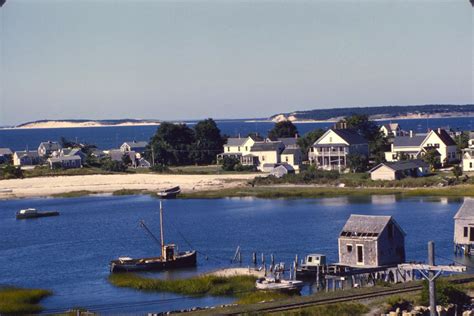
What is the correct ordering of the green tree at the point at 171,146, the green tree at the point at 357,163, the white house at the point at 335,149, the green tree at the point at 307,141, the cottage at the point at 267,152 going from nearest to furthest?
1. the green tree at the point at 357,163
2. the white house at the point at 335,149
3. the cottage at the point at 267,152
4. the green tree at the point at 307,141
5. the green tree at the point at 171,146

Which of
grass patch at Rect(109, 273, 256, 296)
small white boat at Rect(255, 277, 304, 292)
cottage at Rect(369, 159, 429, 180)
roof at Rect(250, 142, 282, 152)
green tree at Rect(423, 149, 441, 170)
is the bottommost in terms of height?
grass patch at Rect(109, 273, 256, 296)

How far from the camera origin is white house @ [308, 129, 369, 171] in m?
87.9

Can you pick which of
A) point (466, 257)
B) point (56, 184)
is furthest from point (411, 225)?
point (56, 184)

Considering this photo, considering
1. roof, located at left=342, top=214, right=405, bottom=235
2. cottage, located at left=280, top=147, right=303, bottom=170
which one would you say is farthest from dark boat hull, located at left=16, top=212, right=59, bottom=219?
roof, located at left=342, top=214, right=405, bottom=235

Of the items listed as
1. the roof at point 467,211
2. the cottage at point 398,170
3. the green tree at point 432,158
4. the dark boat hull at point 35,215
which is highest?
the green tree at point 432,158

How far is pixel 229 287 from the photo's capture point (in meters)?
37.9

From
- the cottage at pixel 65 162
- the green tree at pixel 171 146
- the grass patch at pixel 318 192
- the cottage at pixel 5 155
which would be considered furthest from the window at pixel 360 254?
the cottage at pixel 5 155

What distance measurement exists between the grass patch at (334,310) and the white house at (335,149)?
56404mm

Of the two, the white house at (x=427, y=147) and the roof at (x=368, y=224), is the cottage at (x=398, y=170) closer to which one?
the white house at (x=427, y=147)

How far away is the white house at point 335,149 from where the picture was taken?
8794 cm

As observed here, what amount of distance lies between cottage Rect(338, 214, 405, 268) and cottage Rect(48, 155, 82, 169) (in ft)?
209

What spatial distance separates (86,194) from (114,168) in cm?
1490

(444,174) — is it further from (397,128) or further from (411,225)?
(397,128)

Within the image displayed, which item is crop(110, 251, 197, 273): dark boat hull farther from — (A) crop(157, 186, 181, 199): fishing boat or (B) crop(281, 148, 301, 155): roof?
(B) crop(281, 148, 301, 155): roof
